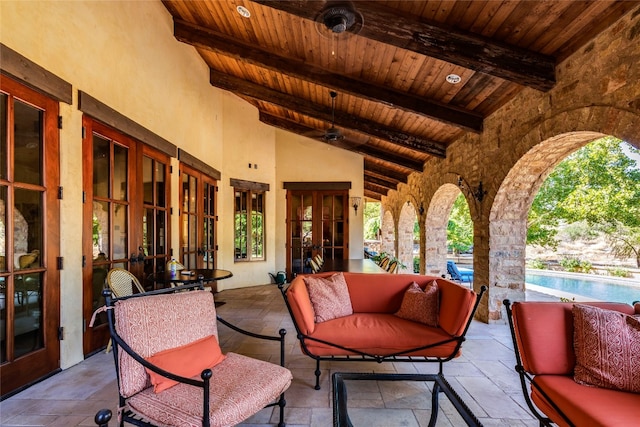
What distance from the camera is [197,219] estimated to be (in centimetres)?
541

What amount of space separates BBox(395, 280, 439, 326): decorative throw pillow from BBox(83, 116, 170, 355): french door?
3.00 m

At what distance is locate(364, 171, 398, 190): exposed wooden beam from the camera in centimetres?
1026

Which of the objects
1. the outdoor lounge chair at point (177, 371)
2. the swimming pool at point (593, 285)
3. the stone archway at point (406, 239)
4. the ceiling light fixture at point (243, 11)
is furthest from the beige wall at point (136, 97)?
the swimming pool at point (593, 285)

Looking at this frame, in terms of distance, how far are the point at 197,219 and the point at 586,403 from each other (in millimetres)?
5331

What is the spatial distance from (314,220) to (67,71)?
5606mm

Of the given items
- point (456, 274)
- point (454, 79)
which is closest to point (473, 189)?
point (454, 79)

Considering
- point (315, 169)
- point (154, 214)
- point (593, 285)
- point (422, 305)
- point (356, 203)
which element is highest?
point (315, 169)

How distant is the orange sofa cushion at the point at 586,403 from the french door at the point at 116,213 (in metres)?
3.64

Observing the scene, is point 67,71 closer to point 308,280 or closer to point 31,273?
point 31,273

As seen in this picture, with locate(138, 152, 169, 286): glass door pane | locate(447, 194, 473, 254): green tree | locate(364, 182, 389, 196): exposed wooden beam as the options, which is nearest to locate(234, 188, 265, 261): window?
locate(138, 152, 169, 286): glass door pane

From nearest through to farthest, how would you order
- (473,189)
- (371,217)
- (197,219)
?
(473,189)
(197,219)
(371,217)

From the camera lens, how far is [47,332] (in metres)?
2.48

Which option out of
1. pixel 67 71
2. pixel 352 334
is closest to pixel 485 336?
pixel 352 334

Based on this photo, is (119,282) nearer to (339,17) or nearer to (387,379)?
(387,379)
